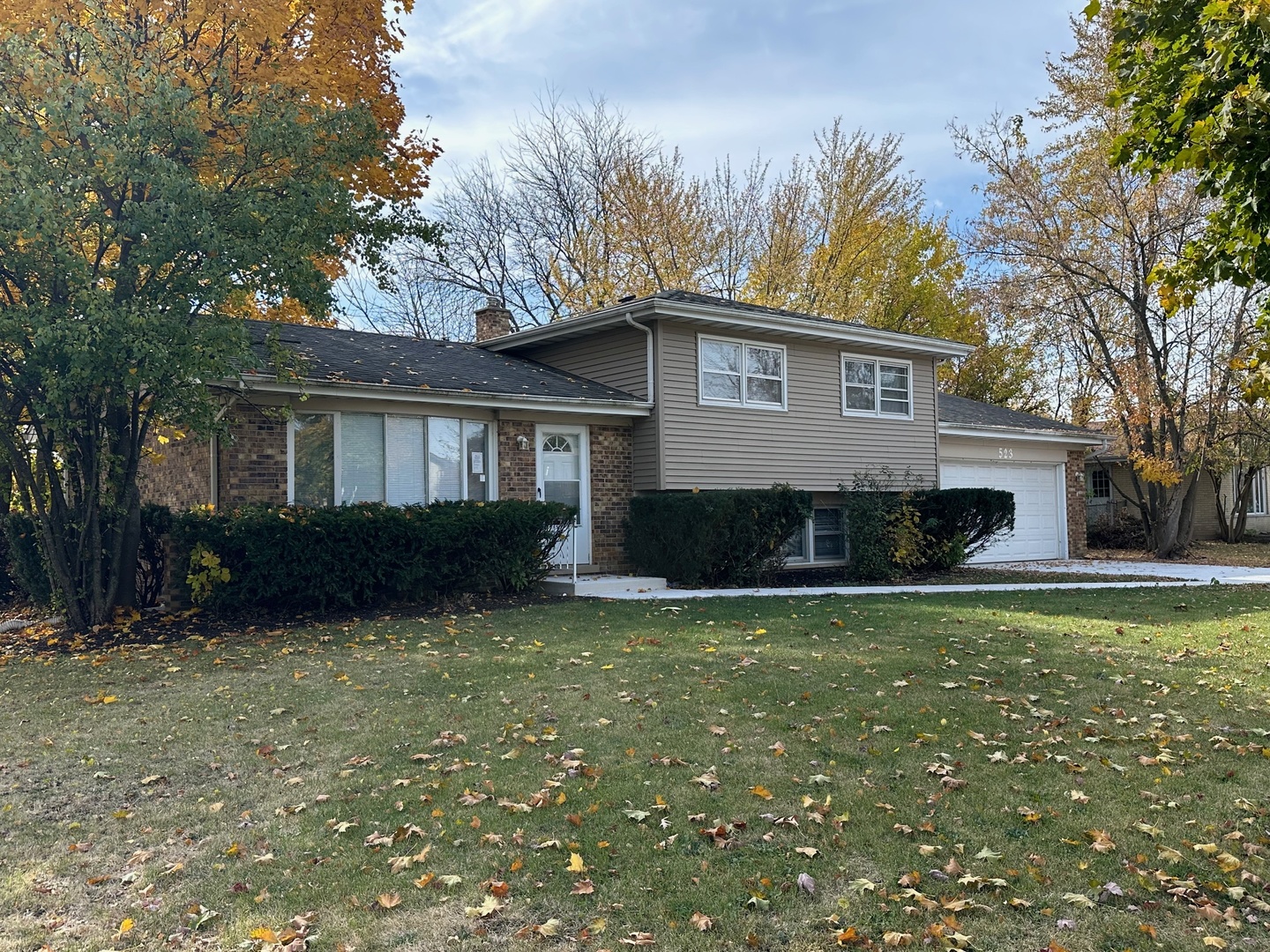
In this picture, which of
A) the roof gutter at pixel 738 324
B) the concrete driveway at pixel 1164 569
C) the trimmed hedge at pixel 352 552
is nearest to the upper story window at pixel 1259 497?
the concrete driveway at pixel 1164 569

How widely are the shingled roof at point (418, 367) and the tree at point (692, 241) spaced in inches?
478

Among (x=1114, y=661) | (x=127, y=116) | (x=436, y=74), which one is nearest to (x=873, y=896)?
(x=1114, y=661)

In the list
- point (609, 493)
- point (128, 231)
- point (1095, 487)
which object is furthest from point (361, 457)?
point (1095, 487)

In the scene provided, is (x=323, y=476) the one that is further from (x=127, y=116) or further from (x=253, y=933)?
(x=253, y=933)

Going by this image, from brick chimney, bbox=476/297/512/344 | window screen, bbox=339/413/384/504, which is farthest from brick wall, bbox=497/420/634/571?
brick chimney, bbox=476/297/512/344

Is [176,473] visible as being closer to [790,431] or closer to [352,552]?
[352,552]

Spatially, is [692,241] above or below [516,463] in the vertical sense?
above

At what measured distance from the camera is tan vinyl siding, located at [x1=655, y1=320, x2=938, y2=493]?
612 inches

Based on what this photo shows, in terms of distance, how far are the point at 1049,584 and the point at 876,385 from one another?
5.04 m

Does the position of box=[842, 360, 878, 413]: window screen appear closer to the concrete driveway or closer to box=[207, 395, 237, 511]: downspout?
the concrete driveway

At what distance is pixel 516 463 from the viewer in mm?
14773

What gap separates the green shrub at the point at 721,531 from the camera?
46.1 feet

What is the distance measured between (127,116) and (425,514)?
5.18 metres

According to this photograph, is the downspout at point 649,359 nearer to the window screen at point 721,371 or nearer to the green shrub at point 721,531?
the window screen at point 721,371
